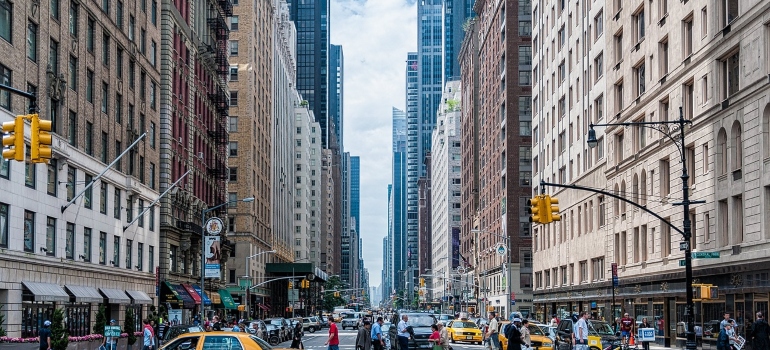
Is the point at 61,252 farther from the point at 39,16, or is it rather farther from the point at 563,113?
the point at 563,113

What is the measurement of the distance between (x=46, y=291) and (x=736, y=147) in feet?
99.8

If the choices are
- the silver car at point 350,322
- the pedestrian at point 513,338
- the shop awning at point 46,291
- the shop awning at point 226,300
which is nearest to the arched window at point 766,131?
the pedestrian at point 513,338

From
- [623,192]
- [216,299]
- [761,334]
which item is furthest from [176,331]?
[216,299]

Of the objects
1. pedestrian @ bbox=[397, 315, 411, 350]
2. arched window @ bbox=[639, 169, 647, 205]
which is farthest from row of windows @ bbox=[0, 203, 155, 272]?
arched window @ bbox=[639, 169, 647, 205]

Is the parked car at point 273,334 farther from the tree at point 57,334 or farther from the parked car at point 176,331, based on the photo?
the tree at point 57,334

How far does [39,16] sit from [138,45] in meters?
17.5

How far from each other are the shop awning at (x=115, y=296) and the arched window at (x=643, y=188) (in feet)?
98.7

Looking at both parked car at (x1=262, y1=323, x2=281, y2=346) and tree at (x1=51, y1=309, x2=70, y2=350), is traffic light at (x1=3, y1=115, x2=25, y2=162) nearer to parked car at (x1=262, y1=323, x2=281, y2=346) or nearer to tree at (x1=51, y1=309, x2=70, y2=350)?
tree at (x1=51, y1=309, x2=70, y2=350)

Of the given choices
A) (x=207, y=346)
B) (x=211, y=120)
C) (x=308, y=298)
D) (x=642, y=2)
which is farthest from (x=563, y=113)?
(x=308, y=298)

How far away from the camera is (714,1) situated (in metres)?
44.2

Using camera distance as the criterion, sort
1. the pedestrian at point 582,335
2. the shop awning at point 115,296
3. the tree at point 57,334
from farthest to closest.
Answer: the shop awning at point 115,296
the tree at point 57,334
the pedestrian at point 582,335

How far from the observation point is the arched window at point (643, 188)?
55844mm

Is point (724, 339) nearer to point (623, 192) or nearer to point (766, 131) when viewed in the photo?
point (766, 131)

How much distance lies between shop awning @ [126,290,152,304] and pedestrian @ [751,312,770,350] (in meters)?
36.0
